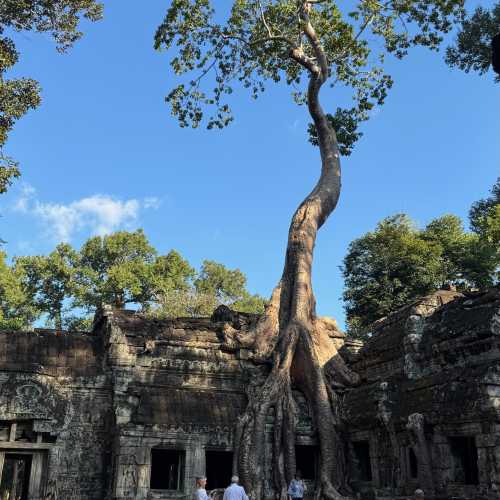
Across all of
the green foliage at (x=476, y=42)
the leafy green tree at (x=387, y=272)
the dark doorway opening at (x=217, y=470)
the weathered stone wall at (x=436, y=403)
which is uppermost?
the green foliage at (x=476, y=42)

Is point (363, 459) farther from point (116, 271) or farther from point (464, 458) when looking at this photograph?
point (116, 271)

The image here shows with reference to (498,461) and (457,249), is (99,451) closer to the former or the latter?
(498,461)

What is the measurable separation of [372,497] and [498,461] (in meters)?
3.14

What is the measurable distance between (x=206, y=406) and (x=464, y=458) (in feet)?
18.0

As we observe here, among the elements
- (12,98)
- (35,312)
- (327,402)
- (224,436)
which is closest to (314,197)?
(327,402)

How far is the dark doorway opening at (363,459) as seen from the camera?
11.6 m

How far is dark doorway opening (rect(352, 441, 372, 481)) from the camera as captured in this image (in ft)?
38.2

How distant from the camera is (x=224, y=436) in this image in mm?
11578

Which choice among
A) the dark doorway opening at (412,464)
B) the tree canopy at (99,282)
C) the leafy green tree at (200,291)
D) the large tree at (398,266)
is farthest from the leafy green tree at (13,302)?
the dark doorway opening at (412,464)

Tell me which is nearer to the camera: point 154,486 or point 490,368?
point 490,368

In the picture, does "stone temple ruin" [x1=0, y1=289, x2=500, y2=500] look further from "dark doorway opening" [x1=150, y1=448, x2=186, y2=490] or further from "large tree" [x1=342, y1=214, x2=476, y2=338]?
"large tree" [x1=342, y1=214, x2=476, y2=338]

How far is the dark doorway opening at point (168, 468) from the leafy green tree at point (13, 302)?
1878 centimetres

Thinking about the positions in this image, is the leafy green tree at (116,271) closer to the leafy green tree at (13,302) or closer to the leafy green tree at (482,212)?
the leafy green tree at (13,302)

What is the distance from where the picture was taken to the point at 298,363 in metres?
12.9
